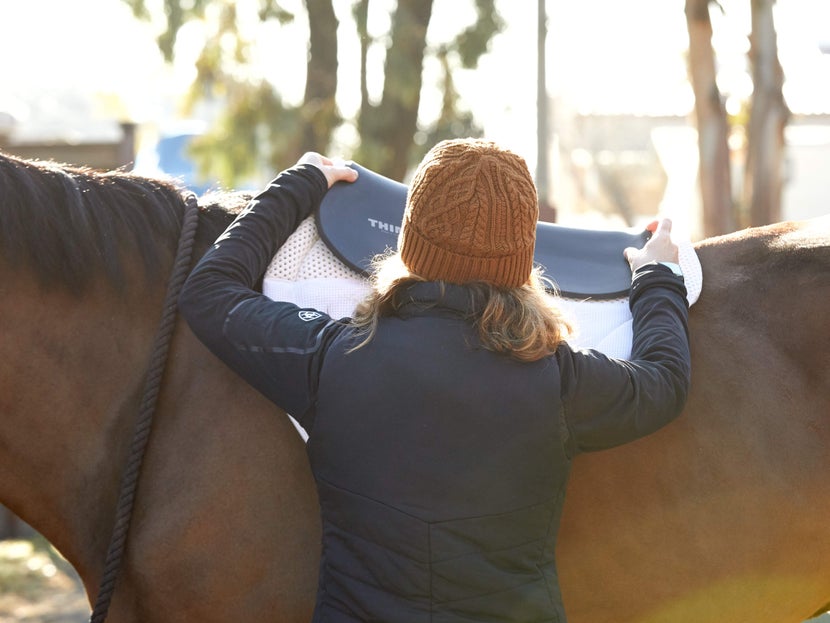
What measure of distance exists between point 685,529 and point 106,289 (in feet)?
4.31

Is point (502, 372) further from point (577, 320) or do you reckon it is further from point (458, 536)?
point (577, 320)

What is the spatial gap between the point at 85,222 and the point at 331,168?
0.55m

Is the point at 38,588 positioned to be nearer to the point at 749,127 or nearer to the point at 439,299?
the point at 439,299

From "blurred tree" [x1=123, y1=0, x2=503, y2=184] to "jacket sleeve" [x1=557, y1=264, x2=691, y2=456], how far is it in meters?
8.41

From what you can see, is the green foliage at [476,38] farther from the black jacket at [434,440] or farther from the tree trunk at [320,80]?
the black jacket at [434,440]

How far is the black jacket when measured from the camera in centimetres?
169

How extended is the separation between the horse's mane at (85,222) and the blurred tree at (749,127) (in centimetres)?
777

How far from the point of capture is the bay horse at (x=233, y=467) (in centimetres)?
196

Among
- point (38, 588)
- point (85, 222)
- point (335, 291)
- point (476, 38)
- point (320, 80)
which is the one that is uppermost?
point (476, 38)

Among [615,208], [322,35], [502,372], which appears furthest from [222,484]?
[615,208]

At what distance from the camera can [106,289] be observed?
2.12 m

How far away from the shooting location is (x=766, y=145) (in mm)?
9789

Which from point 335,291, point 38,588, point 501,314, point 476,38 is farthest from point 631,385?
point 476,38

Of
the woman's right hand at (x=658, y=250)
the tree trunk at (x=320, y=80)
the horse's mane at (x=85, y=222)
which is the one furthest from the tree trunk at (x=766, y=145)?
the horse's mane at (x=85, y=222)
